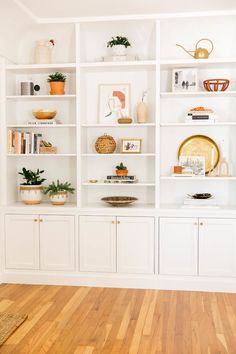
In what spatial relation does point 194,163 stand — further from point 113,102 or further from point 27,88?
point 27,88

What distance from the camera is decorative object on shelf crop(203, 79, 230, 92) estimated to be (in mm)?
4727

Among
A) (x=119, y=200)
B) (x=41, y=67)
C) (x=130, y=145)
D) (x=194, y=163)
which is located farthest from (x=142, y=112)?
(x=41, y=67)

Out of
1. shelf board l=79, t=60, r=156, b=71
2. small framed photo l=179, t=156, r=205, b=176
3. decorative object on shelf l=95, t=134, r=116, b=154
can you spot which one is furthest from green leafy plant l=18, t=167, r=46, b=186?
small framed photo l=179, t=156, r=205, b=176

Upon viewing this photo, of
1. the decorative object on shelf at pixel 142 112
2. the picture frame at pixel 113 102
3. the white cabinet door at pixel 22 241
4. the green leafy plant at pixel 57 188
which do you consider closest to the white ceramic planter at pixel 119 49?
the picture frame at pixel 113 102

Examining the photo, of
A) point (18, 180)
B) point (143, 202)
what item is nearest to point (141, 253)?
point (143, 202)

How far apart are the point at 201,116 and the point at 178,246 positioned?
1.28 meters

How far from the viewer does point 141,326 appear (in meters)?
3.73

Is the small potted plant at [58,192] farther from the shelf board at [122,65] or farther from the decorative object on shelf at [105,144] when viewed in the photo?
the shelf board at [122,65]

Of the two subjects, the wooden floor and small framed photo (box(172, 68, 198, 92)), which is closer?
the wooden floor

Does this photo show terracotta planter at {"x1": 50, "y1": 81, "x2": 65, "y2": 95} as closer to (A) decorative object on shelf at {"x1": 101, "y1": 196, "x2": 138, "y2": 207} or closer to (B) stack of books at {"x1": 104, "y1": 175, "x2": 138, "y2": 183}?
(B) stack of books at {"x1": 104, "y1": 175, "x2": 138, "y2": 183}

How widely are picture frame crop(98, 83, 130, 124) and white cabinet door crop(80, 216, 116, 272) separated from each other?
1.06 meters

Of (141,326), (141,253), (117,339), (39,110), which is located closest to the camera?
(117,339)

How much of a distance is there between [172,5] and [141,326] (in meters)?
2.82

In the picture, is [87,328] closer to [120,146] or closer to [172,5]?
[120,146]
